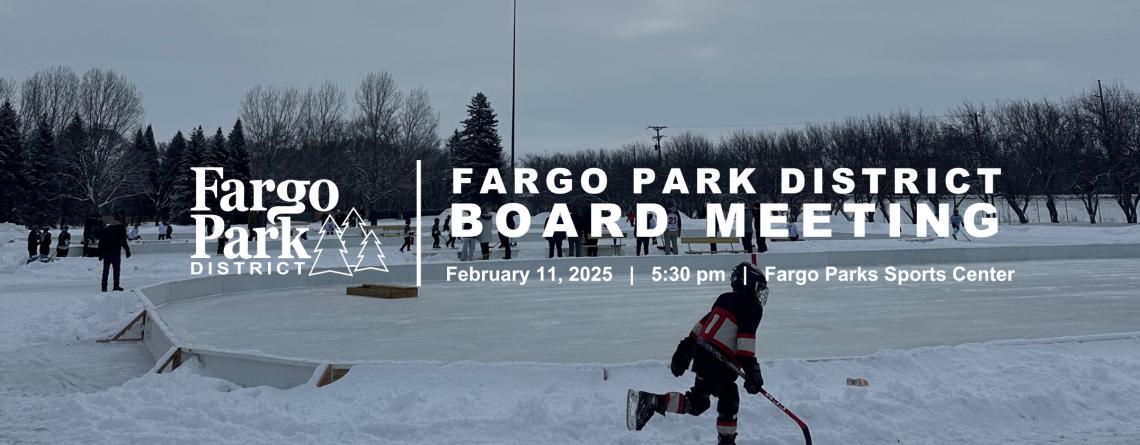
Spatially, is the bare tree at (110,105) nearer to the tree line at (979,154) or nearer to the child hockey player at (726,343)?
the tree line at (979,154)

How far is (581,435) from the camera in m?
6.18

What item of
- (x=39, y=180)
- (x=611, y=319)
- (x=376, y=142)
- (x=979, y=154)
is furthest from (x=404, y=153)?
(x=611, y=319)

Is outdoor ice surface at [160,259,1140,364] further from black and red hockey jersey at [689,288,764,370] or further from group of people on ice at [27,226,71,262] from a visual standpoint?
group of people on ice at [27,226,71,262]

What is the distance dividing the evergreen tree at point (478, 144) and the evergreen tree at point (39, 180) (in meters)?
29.5

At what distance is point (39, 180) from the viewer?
2371 inches

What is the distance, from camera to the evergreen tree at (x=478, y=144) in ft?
233

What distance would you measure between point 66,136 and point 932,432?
7074 centimetres

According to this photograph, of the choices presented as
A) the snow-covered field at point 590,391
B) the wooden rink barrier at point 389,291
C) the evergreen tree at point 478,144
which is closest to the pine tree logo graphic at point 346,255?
the wooden rink barrier at point 389,291

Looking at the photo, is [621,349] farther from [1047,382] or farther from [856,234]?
[856,234]

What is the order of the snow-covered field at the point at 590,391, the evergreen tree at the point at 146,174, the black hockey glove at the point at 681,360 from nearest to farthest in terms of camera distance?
the black hockey glove at the point at 681,360, the snow-covered field at the point at 590,391, the evergreen tree at the point at 146,174

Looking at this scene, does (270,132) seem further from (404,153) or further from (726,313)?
(726,313)

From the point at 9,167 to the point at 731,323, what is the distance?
64857mm

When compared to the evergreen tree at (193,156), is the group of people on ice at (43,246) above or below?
below

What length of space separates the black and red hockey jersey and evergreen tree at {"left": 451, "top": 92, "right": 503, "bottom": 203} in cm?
6542
